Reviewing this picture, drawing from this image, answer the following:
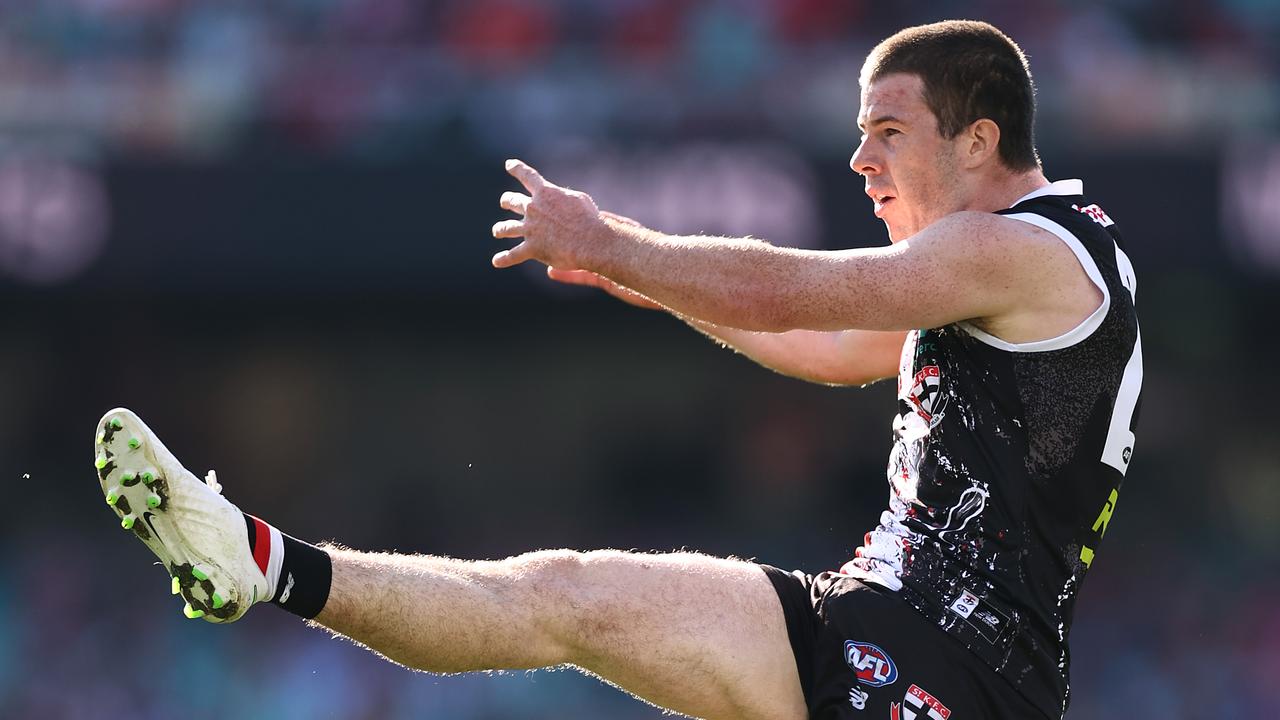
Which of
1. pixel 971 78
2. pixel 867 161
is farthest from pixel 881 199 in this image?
pixel 971 78

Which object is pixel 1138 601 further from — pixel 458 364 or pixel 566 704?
pixel 458 364

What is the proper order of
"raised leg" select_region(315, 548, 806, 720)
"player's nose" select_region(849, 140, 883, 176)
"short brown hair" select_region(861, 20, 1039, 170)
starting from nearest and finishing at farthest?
"raised leg" select_region(315, 548, 806, 720) < "short brown hair" select_region(861, 20, 1039, 170) < "player's nose" select_region(849, 140, 883, 176)

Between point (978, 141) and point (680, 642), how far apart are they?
1.58 m

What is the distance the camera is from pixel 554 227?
181 inches

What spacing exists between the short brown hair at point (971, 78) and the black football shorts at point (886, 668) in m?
1.28

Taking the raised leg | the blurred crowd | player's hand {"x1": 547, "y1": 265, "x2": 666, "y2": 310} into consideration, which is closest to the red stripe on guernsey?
the raised leg

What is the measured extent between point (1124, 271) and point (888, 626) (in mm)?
1140

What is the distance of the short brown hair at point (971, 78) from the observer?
15.7 ft

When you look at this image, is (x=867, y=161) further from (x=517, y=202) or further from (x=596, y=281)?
(x=596, y=281)

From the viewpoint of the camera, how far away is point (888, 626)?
462 centimetres

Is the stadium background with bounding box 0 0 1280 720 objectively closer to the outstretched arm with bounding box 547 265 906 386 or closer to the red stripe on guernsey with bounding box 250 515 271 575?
the outstretched arm with bounding box 547 265 906 386

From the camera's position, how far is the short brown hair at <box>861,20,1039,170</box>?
189 inches

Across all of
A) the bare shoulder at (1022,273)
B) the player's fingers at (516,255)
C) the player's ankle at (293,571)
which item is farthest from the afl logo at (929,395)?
the player's ankle at (293,571)

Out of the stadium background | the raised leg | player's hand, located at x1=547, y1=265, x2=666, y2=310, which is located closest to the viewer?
the raised leg
